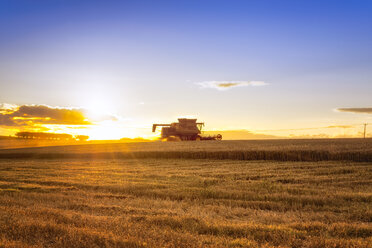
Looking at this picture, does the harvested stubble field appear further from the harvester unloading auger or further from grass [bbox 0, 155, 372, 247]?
the harvester unloading auger

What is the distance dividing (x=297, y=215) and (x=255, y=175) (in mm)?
6429

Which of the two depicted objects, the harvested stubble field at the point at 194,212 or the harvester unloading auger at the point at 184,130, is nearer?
the harvested stubble field at the point at 194,212

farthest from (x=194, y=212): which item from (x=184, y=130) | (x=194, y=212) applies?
(x=184, y=130)

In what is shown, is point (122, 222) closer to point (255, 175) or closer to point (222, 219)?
point (222, 219)

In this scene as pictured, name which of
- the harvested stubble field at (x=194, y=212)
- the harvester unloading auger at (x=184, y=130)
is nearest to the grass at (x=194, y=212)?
the harvested stubble field at (x=194, y=212)

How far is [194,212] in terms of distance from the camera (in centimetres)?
806

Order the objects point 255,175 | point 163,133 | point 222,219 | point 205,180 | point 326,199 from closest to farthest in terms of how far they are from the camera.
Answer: point 222,219 → point 326,199 → point 205,180 → point 255,175 → point 163,133

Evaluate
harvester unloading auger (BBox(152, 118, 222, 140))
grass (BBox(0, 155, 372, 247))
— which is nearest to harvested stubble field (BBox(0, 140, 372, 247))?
grass (BBox(0, 155, 372, 247))

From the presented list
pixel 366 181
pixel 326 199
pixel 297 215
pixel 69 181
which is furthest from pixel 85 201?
pixel 366 181

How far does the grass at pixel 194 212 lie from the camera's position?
5656mm

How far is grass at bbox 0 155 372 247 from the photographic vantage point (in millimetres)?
5656

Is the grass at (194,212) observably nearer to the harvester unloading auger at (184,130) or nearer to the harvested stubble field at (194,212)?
the harvested stubble field at (194,212)

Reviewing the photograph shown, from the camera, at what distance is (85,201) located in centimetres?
962

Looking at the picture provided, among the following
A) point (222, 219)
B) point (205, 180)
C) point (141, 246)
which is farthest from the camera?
point (205, 180)
